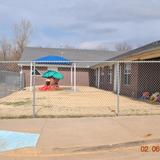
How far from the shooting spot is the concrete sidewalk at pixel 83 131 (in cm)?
806

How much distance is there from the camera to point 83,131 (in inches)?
385

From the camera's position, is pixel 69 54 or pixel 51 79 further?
pixel 69 54

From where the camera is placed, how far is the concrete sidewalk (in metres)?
8.06

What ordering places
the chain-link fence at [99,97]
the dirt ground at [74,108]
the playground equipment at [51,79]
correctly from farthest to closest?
the playground equipment at [51,79]
the chain-link fence at [99,97]
the dirt ground at [74,108]

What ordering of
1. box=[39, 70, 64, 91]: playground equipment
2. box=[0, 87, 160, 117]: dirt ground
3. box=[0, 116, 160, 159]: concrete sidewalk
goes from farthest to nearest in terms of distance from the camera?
box=[39, 70, 64, 91]: playground equipment, box=[0, 87, 160, 117]: dirt ground, box=[0, 116, 160, 159]: concrete sidewalk

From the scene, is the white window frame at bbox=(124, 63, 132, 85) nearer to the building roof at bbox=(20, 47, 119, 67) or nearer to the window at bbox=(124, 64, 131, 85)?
the window at bbox=(124, 64, 131, 85)

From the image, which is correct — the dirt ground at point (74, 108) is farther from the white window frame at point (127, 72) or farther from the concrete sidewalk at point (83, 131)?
the white window frame at point (127, 72)

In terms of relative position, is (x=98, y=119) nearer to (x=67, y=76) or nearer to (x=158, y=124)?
(x=158, y=124)

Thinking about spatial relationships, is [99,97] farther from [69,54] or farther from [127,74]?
[69,54]

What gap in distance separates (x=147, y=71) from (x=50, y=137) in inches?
579

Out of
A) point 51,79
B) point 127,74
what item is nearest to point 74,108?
point 127,74
